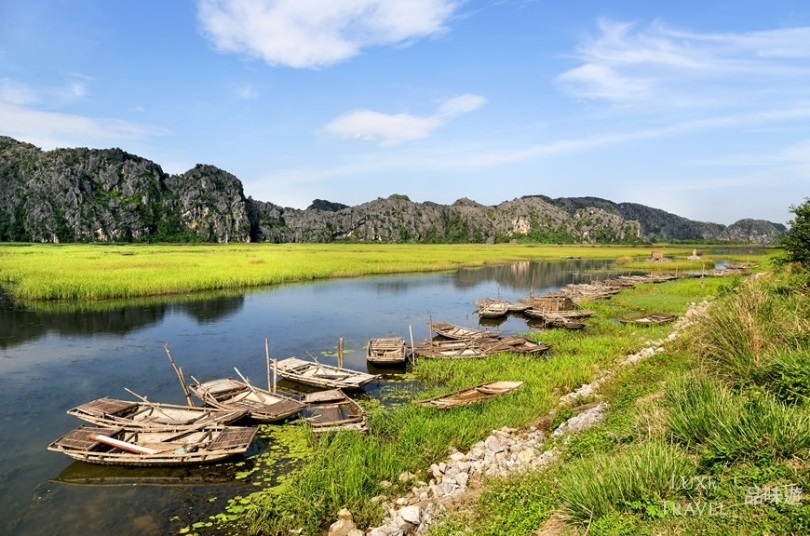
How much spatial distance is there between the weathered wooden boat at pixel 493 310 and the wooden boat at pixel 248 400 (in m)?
20.9

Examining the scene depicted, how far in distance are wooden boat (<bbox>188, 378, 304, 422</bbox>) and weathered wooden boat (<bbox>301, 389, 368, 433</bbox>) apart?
524 mm

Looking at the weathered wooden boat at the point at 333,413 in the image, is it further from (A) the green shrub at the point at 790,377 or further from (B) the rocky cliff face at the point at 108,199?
(B) the rocky cliff face at the point at 108,199

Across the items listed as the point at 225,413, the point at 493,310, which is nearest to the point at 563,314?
the point at 493,310

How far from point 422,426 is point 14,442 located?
12.3m

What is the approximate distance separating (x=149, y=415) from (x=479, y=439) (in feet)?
33.7

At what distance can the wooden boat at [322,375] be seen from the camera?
17844 millimetres

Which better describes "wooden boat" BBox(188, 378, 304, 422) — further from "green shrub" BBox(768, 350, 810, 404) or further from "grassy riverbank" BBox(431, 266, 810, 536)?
"green shrub" BBox(768, 350, 810, 404)

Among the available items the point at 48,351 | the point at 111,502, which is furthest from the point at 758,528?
the point at 48,351

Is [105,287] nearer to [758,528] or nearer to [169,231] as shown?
[758,528]

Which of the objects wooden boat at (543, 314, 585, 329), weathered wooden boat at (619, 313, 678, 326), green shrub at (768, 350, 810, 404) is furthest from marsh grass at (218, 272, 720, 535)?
weathered wooden boat at (619, 313, 678, 326)

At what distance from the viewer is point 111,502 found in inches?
427

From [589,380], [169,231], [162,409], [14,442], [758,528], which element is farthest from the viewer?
[169,231]

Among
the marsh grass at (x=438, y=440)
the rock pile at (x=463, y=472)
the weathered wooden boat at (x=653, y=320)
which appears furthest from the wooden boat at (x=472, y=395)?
the weathered wooden boat at (x=653, y=320)

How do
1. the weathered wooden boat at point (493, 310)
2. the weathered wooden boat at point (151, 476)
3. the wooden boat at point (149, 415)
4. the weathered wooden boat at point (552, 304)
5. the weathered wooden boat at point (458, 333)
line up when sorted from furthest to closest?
the weathered wooden boat at point (493, 310) → the weathered wooden boat at point (552, 304) → the weathered wooden boat at point (458, 333) → the wooden boat at point (149, 415) → the weathered wooden boat at point (151, 476)
